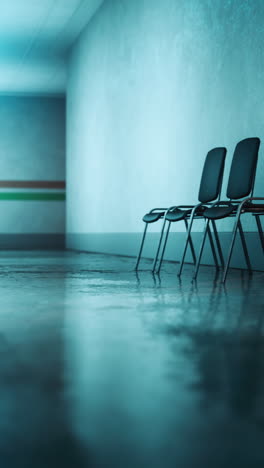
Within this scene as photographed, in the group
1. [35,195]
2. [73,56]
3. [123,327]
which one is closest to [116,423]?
[123,327]

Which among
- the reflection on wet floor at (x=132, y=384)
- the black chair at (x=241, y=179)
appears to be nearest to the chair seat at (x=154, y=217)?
the black chair at (x=241, y=179)

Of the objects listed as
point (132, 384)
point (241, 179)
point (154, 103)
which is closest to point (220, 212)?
point (241, 179)

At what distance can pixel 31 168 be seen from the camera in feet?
44.4

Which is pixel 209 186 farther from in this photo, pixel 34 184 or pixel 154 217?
pixel 34 184

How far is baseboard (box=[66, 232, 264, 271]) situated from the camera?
4613 mm

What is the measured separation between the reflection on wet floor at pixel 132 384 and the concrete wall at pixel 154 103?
262cm

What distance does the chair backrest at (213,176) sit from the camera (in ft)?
14.6

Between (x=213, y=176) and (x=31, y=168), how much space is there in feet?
31.1

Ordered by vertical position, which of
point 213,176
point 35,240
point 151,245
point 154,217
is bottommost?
point 35,240

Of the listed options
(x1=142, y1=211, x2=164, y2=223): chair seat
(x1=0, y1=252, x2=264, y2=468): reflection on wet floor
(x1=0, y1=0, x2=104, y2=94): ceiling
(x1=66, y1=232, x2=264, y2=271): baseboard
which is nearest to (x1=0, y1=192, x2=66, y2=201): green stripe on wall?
(x1=0, y1=0, x2=104, y2=94): ceiling

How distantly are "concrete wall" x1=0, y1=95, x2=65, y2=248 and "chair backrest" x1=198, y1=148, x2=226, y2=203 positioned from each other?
9.10 meters

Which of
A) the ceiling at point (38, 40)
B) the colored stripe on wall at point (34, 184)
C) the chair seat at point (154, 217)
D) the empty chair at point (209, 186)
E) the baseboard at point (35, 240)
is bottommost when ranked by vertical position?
the baseboard at point (35, 240)

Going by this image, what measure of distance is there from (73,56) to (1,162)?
11.9 feet

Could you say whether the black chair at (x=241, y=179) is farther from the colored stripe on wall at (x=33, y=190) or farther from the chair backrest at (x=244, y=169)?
the colored stripe on wall at (x=33, y=190)
